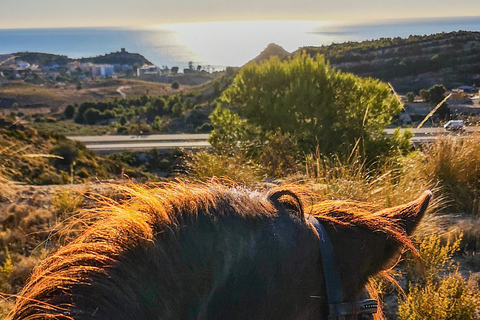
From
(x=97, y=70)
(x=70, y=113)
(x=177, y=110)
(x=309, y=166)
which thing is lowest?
(x=70, y=113)

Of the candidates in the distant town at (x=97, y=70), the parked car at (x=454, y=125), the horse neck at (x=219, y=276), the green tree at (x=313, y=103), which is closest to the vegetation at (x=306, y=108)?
the green tree at (x=313, y=103)

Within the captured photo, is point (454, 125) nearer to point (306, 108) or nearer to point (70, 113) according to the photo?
point (306, 108)

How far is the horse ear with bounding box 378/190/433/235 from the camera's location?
1.22m

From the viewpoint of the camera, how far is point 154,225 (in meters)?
0.90

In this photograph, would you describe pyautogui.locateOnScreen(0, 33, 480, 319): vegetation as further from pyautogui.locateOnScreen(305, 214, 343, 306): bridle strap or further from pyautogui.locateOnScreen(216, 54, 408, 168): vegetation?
pyautogui.locateOnScreen(305, 214, 343, 306): bridle strap

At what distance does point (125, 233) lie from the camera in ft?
2.88

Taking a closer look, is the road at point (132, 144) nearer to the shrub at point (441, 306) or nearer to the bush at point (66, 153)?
the bush at point (66, 153)

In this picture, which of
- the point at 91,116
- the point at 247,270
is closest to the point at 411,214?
the point at 247,270

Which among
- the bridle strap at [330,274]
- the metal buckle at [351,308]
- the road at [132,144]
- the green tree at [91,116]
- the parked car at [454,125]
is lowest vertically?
the green tree at [91,116]

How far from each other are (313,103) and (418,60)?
40.1 m

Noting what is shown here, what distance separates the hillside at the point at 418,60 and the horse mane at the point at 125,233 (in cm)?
3711

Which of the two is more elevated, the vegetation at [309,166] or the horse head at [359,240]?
the horse head at [359,240]

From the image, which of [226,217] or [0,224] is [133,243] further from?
[0,224]

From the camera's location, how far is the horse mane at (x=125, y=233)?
77cm
